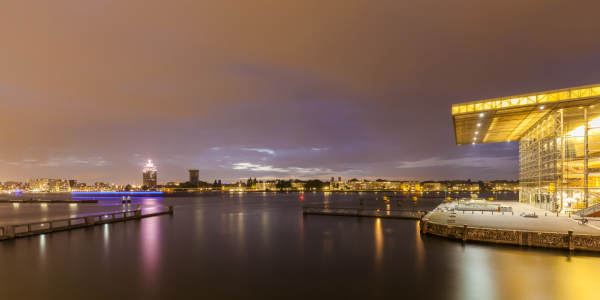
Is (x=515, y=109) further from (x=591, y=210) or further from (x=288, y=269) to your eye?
(x=288, y=269)

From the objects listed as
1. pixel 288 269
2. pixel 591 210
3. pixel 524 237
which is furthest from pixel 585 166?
pixel 288 269

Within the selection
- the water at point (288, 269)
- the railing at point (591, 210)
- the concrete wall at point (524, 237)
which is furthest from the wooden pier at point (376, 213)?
the railing at point (591, 210)

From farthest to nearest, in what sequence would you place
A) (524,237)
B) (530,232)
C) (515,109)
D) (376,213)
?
(376,213) → (515,109) → (524,237) → (530,232)

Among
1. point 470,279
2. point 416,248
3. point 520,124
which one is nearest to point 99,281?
point 470,279

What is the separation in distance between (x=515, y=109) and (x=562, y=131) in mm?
5526

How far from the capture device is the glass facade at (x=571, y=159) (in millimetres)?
30641

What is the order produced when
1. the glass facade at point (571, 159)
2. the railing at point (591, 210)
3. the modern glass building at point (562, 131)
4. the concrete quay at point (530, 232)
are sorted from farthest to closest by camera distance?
1. the glass facade at point (571, 159)
2. the modern glass building at point (562, 131)
3. the railing at point (591, 210)
4. the concrete quay at point (530, 232)

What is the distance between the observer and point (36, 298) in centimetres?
1448

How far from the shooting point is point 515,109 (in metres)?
31.8

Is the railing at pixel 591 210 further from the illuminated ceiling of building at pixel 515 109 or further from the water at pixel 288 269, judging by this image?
the water at pixel 288 269

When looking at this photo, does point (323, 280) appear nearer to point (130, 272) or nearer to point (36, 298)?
point (130, 272)

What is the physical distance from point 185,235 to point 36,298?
64.1ft

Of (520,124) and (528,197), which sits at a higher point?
(520,124)

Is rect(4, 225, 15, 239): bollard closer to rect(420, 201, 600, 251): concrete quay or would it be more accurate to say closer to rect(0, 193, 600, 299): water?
rect(0, 193, 600, 299): water
